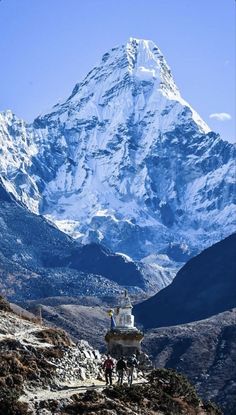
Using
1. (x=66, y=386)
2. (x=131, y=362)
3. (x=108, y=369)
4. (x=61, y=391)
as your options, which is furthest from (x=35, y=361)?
(x=131, y=362)

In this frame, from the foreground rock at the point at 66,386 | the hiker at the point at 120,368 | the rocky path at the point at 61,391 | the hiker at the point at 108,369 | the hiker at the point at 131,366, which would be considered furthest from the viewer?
the hiker at the point at 131,366

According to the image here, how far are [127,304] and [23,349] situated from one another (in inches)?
288

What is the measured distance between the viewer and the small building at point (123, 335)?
48.6 metres

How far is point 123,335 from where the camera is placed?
4859 centimetres

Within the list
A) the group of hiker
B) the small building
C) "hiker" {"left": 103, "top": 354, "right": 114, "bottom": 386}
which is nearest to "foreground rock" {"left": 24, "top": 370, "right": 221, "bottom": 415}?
the group of hiker

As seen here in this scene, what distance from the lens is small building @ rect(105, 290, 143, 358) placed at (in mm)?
48594

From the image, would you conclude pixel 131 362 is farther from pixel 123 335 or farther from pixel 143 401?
pixel 143 401

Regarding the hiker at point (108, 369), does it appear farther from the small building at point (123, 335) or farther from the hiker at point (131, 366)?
the small building at point (123, 335)

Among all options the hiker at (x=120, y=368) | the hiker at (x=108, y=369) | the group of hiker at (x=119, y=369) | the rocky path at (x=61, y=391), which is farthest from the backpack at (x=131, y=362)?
the hiker at (x=108, y=369)

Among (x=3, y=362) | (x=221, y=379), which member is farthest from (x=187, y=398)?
(x=221, y=379)

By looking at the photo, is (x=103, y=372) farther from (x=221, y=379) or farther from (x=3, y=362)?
(x=221, y=379)

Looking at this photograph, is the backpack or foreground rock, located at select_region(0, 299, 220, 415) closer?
foreground rock, located at select_region(0, 299, 220, 415)

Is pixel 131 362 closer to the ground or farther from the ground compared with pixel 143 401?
farther from the ground

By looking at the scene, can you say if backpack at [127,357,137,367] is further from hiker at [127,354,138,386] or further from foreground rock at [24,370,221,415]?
foreground rock at [24,370,221,415]
